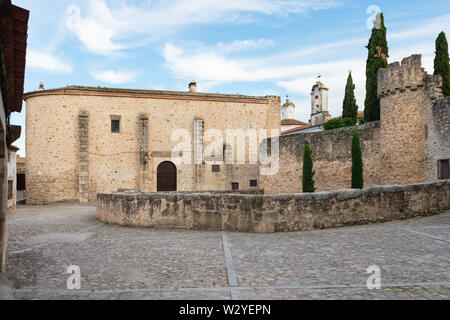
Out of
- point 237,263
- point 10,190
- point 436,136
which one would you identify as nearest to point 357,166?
point 436,136

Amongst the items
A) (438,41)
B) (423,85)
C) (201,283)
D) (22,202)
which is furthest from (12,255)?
(438,41)

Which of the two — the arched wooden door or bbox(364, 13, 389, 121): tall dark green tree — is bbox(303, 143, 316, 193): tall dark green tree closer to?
bbox(364, 13, 389, 121): tall dark green tree

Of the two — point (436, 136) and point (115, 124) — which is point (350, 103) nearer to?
point (436, 136)

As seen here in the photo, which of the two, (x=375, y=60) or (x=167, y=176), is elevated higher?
(x=375, y=60)

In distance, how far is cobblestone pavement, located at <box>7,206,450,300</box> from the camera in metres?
3.82

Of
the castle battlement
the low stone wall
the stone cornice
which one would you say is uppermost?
the stone cornice

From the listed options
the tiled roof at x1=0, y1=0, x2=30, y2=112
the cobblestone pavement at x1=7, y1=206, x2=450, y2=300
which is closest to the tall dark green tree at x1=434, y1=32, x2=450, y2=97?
the cobblestone pavement at x1=7, y1=206, x2=450, y2=300

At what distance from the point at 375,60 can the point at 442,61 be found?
149 inches

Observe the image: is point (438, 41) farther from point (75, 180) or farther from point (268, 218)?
point (75, 180)

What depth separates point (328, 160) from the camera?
1903cm

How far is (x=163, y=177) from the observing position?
2228cm

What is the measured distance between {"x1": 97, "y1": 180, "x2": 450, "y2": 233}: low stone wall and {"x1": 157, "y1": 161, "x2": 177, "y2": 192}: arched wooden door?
12.4 m

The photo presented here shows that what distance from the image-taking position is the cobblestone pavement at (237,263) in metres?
3.82
